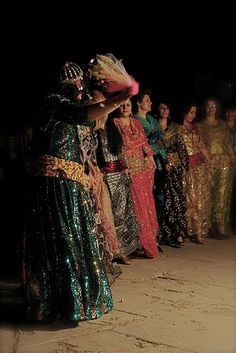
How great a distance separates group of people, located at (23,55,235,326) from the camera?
4031 millimetres

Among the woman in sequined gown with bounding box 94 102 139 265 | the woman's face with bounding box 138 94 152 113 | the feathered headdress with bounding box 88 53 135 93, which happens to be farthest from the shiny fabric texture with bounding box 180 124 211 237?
the feathered headdress with bounding box 88 53 135 93

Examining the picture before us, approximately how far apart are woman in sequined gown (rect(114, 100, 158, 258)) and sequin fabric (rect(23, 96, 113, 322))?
2261 mm

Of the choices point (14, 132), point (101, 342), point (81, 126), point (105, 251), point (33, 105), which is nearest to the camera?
point (101, 342)

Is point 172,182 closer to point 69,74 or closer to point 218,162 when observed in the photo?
point 218,162

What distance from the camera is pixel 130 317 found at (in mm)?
4309

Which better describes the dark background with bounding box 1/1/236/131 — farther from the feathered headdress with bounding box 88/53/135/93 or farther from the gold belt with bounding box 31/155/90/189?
the gold belt with bounding box 31/155/90/189

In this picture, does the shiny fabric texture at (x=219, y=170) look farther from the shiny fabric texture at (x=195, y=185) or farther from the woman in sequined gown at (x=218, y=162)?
the shiny fabric texture at (x=195, y=185)

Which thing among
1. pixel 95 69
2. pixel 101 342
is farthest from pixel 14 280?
pixel 95 69

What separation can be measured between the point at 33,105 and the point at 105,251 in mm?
4264

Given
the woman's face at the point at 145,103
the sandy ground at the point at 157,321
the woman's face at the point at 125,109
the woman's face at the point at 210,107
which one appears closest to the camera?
the sandy ground at the point at 157,321

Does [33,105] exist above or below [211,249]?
above

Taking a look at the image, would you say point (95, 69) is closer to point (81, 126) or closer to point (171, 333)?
point (81, 126)

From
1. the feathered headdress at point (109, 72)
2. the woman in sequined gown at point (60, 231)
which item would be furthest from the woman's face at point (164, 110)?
the woman in sequined gown at point (60, 231)

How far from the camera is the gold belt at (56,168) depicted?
4062mm
